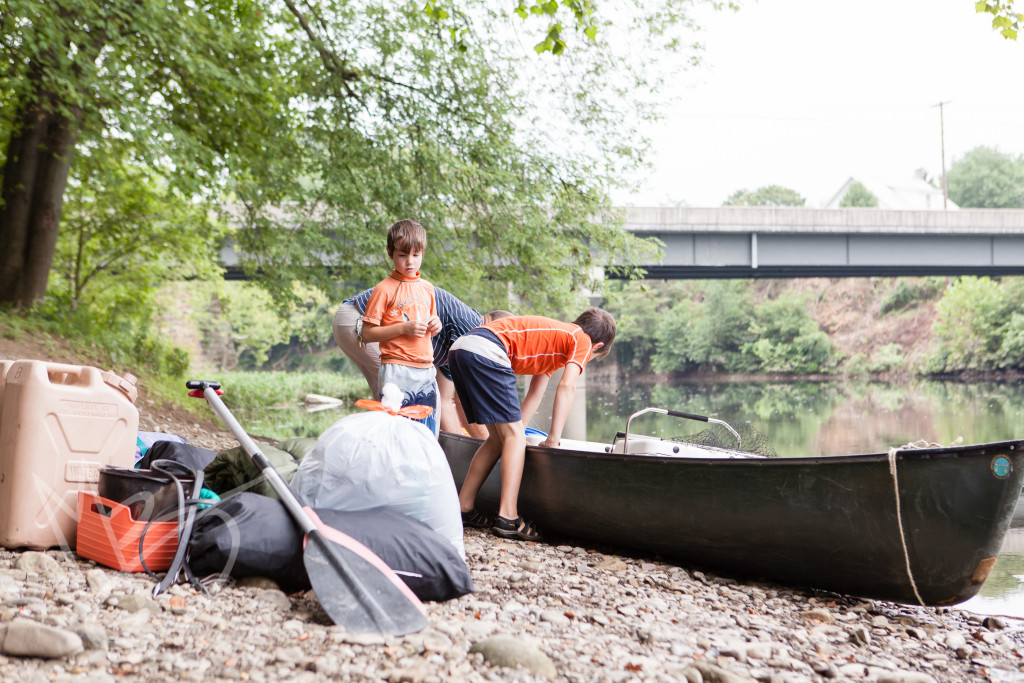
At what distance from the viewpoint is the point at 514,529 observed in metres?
4.34

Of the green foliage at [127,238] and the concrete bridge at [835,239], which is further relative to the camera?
the concrete bridge at [835,239]

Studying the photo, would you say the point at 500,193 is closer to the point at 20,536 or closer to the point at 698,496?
the point at 698,496

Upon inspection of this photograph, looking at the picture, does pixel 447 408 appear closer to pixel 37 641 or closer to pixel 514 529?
pixel 514 529

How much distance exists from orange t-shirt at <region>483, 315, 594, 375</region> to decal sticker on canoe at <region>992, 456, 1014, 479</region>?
6.23 ft

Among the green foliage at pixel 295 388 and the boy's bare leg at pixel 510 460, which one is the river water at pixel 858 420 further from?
the boy's bare leg at pixel 510 460

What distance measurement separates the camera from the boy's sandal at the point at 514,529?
4.32 metres

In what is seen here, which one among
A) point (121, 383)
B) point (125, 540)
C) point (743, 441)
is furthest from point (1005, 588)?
point (121, 383)

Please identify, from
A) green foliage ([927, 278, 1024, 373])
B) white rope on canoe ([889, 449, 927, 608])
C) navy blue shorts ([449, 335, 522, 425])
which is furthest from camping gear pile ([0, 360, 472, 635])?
green foliage ([927, 278, 1024, 373])

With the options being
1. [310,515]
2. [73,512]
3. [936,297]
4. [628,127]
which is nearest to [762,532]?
[310,515]

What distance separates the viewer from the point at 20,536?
3053mm

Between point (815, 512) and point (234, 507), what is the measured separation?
2406 mm

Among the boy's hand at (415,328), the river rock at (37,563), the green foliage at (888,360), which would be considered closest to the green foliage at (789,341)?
the green foliage at (888,360)

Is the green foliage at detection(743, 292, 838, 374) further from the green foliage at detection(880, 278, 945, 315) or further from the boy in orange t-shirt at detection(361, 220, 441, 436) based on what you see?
the boy in orange t-shirt at detection(361, 220, 441, 436)

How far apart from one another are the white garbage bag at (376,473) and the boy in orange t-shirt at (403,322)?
0.67 metres
